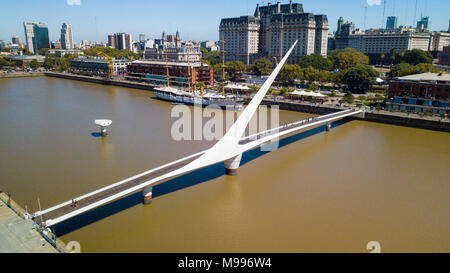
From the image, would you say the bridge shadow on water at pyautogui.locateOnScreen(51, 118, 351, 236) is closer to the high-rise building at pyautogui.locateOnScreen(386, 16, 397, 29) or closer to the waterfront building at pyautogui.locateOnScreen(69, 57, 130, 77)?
the waterfront building at pyautogui.locateOnScreen(69, 57, 130, 77)

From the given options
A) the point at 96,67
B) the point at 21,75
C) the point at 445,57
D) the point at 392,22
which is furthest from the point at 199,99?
the point at 392,22

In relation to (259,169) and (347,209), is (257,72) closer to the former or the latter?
(259,169)

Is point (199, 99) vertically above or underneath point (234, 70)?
underneath

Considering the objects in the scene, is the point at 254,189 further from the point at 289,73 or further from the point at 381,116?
the point at 289,73

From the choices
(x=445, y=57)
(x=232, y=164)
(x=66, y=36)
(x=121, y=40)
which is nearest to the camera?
(x=232, y=164)

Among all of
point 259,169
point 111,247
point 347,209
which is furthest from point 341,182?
point 111,247

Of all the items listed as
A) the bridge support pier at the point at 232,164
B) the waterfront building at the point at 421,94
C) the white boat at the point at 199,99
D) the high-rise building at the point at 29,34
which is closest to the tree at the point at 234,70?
the white boat at the point at 199,99
